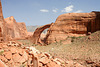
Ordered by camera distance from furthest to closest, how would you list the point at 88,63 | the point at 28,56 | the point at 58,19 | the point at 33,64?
the point at 58,19, the point at 88,63, the point at 28,56, the point at 33,64

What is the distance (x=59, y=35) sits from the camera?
53.5ft

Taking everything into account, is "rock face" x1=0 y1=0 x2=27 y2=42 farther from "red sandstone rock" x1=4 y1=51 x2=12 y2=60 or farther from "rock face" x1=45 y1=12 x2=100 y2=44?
"rock face" x1=45 y1=12 x2=100 y2=44

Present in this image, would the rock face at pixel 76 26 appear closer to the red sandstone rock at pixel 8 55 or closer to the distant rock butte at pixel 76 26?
the distant rock butte at pixel 76 26

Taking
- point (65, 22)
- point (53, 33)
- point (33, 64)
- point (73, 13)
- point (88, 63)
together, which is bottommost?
point (88, 63)

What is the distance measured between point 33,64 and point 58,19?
547 inches

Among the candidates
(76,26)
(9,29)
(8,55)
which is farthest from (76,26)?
(9,29)

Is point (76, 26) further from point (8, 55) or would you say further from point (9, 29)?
point (9, 29)

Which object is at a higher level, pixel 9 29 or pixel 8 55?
pixel 9 29

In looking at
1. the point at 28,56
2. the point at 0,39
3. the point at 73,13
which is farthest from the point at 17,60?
the point at 73,13

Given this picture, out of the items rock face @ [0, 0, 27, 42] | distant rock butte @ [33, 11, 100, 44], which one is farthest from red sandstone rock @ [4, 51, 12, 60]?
distant rock butte @ [33, 11, 100, 44]

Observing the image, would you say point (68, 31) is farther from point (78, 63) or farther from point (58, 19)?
point (78, 63)

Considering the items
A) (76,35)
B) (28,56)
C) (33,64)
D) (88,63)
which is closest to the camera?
(33,64)

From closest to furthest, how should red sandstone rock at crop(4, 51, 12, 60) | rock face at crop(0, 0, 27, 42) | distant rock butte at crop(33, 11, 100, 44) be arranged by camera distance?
red sandstone rock at crop(4, 51, 12, 60) → rock face at crop(0, 0, 27, 42) → distant rock butte at crop(33, 11, 100, 44)

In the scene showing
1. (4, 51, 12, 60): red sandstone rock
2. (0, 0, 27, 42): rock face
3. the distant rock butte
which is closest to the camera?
(4, 51, 12, 60): red sandstone rock
